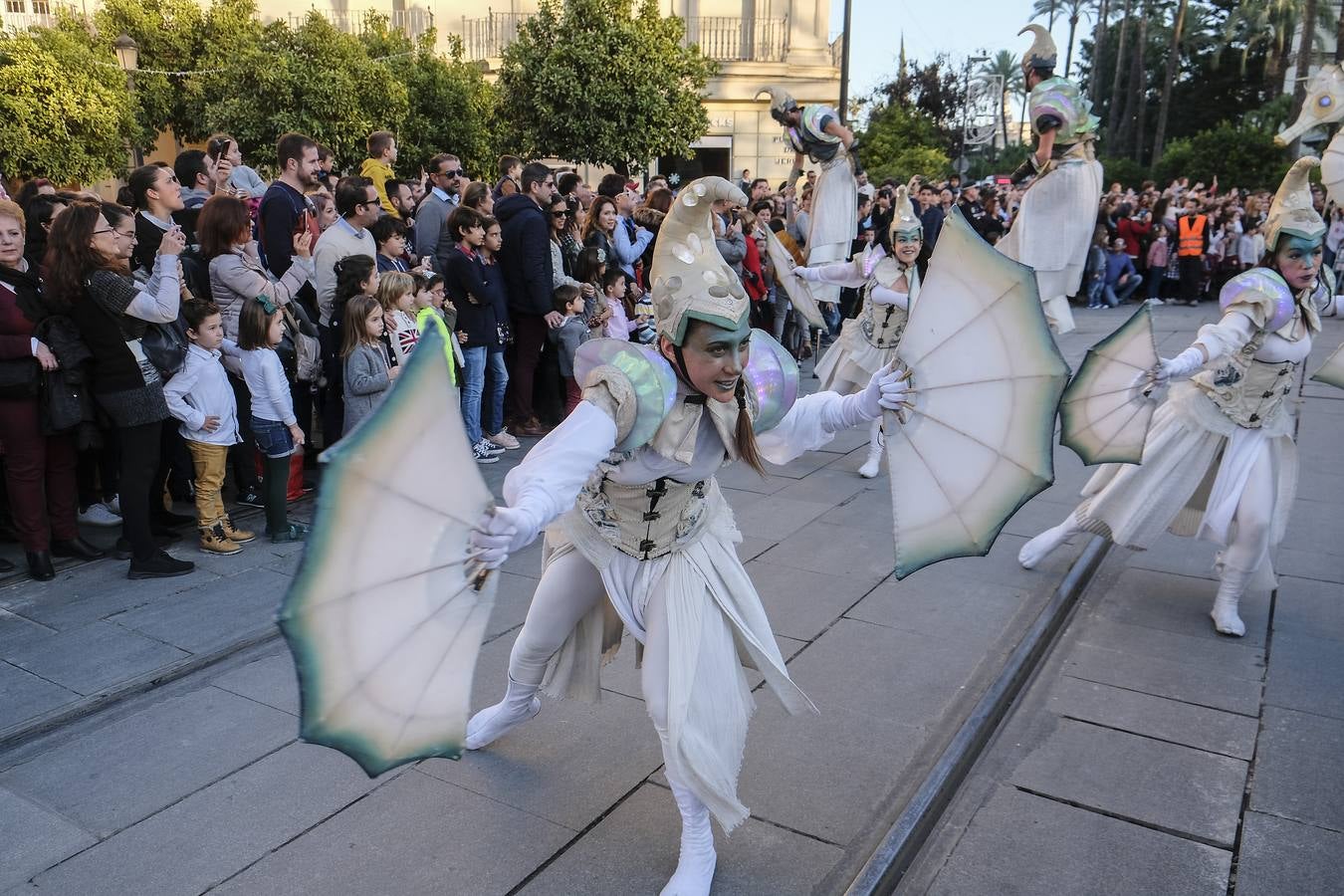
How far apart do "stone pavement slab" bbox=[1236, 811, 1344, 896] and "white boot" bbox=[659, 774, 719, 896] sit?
5.43ft

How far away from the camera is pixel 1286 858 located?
312 cm

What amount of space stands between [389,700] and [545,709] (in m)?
2.05

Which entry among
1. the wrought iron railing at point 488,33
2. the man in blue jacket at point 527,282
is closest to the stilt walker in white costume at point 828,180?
the man in blue jacket at point 527,282

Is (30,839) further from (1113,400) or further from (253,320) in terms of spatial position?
(1113,400)

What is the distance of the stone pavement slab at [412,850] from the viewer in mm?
2943

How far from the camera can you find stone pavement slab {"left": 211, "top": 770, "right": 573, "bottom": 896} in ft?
9.66

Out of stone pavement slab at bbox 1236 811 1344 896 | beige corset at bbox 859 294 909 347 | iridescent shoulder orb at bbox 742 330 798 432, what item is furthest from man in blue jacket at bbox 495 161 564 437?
stone pavement slab at bbox 1236 811 1344 896

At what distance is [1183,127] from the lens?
5116 centimetres

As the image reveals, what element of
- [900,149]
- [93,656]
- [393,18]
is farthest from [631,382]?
[393,18]

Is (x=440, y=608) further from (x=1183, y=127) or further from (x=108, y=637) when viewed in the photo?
(x=1183, y=127)

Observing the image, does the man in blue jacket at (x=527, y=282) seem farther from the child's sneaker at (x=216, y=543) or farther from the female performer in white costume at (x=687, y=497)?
the female performer in white costume at (x=687, y=497)

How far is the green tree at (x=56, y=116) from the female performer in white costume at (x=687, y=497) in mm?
17466

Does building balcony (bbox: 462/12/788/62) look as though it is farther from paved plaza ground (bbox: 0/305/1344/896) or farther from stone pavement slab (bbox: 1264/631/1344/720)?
stone pavement slab (bbox: 1264/631/1344/720)

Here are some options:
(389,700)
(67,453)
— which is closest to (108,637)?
(67,453)
